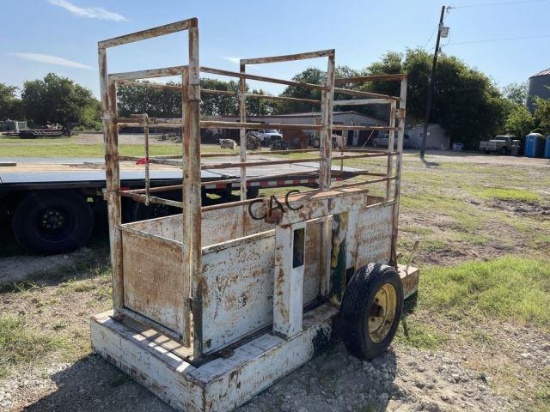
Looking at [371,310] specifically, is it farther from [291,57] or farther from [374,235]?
[291,57]

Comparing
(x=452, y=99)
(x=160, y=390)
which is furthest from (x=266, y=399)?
(x=452, y=99)

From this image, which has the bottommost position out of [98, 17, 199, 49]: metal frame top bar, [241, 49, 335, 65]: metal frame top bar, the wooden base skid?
the wooden base skid

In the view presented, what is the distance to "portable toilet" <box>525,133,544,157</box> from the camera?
2928 centimetres

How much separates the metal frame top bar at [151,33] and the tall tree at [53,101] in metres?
52.5

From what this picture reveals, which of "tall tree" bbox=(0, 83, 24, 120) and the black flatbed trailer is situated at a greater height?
"tall tree" bbox=(0, 83, 24, 120)

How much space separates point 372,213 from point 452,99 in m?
35.6

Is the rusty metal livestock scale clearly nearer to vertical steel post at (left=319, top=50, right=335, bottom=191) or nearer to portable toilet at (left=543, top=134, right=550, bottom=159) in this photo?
vertical steel post at (left=319, top=50, right=335, bottom=191)

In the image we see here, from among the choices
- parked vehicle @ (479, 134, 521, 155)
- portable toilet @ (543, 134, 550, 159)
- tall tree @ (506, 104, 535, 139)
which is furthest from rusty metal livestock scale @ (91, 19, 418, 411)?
tall tree @ (506, 104, 535, 139)

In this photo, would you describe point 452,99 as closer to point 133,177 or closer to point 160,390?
point 133,177

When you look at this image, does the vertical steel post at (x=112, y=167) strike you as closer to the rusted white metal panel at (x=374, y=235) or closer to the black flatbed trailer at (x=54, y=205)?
the rusted white metal panel at (x=374, y=235)

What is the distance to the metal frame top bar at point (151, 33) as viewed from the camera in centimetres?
228

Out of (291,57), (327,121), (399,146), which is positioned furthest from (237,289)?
(399,146)

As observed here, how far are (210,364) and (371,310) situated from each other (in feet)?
4.51

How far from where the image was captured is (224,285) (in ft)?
8.96
